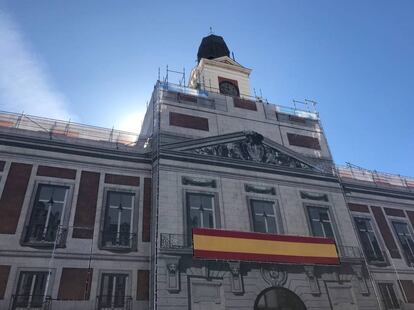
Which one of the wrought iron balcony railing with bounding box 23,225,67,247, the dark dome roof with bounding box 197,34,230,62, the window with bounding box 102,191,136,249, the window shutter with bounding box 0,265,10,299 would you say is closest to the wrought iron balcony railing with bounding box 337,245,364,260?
Result: the window with bounding box 102,191,136,249

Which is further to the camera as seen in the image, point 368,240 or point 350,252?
point 368,240

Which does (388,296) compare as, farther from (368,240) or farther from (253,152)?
(253,152)

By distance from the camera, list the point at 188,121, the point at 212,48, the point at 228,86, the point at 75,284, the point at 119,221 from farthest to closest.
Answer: the point at 212,48, the point at 228,86, the point at 188,121, the point at 119,221, the point at 75,284

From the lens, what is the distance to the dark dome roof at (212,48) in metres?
41.8

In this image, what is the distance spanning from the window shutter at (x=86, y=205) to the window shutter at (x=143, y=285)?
3748 mm

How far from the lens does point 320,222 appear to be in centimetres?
2575

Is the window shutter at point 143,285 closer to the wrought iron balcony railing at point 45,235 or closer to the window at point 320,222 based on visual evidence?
the wrought iron balcony railing at point 45,235

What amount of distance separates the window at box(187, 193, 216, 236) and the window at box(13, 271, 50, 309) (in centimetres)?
866

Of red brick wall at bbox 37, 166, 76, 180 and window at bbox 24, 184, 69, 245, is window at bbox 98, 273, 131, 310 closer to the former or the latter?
window at bbox 24, 184, 69, 245

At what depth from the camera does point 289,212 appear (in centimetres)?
2498

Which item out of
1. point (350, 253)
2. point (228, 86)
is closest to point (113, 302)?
point (350, 253)

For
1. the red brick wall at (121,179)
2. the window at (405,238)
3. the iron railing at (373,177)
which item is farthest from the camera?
the iron railing at (373,177)

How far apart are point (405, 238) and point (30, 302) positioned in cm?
2813

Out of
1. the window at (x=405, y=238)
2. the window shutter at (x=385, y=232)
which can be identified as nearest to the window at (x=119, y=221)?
the window shutter at (x=385, y=232)
